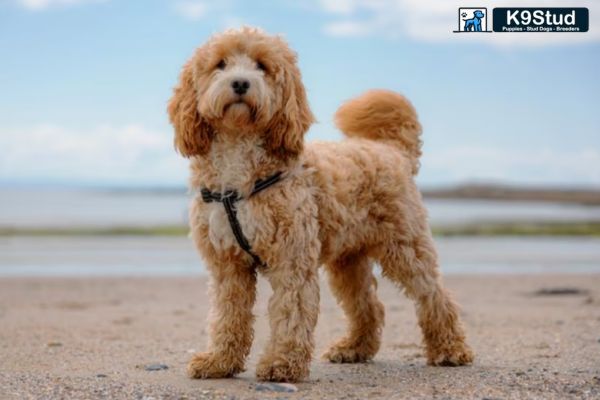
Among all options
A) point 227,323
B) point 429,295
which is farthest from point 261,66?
point 429,295

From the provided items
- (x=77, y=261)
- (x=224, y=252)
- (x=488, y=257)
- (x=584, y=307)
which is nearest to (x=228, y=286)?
(x=224, y=252)

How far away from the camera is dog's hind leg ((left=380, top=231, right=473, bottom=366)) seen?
7281mm

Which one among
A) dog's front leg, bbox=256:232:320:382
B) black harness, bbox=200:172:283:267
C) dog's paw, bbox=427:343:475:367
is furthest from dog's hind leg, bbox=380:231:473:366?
black harness, bbox=200:172:283:267

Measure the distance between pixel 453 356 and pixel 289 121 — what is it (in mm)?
2671

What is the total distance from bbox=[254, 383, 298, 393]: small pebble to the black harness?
2.96 ft

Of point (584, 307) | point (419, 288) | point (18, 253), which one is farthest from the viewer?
point (18, 253)

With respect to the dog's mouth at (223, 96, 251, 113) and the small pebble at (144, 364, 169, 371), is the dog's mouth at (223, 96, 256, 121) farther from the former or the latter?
the small pebble at (144, 364, 169, 371)

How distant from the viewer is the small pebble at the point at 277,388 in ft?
19.7

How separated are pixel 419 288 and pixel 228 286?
1.75 meters

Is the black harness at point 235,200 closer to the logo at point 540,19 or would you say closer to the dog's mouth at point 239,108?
the dog's mouth at point 239,108

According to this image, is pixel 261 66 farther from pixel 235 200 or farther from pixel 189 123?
pixel 235 200

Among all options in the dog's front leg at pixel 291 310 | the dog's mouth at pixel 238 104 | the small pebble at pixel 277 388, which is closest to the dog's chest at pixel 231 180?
the dog's front leg at pixel 291 310

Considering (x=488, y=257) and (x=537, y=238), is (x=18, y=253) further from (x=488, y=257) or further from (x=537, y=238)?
(x=537, y=238)

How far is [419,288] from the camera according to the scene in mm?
7355
